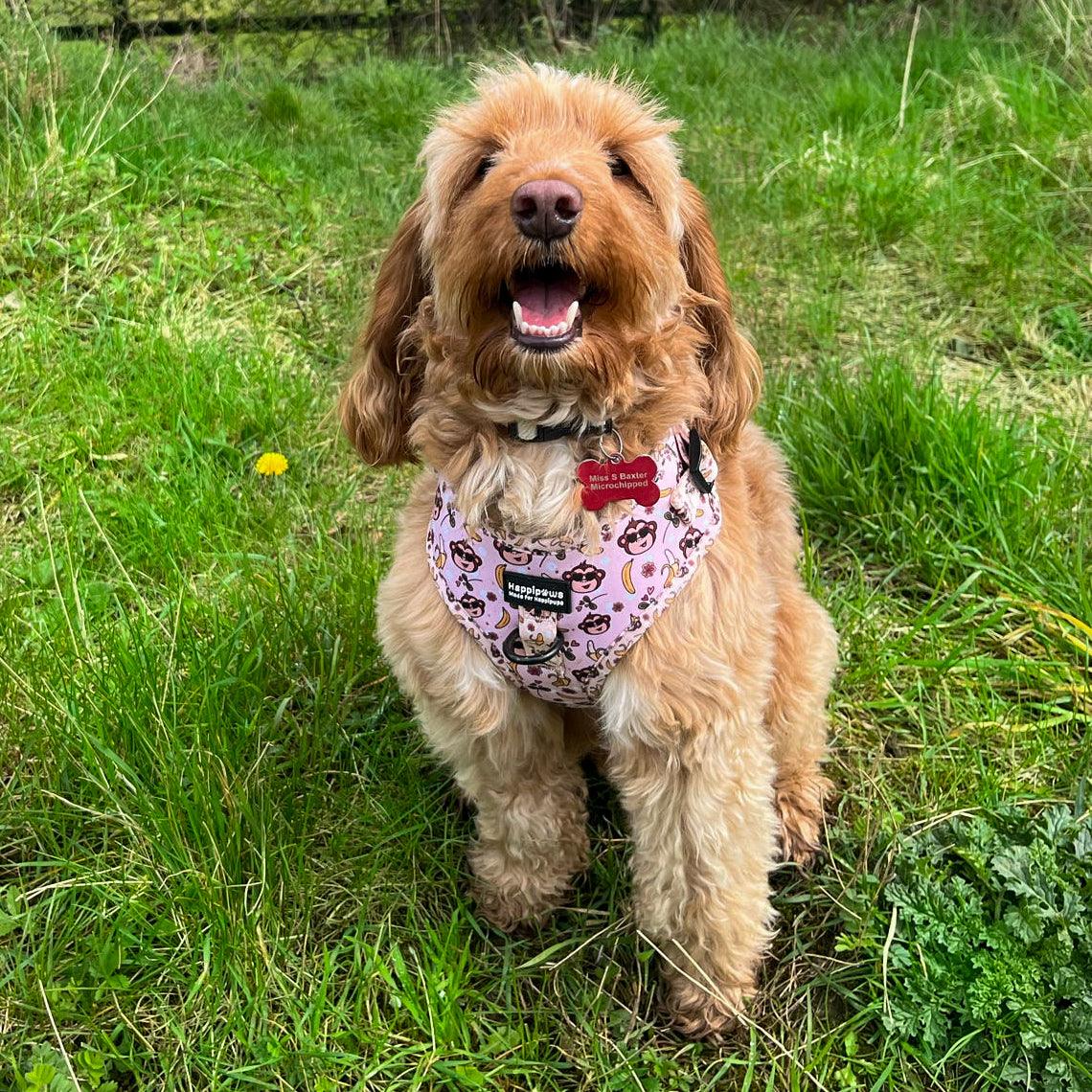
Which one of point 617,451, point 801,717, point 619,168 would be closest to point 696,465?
point 617,451

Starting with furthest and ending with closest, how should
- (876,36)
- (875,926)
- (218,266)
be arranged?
(876,36), (218,266), (875,926)

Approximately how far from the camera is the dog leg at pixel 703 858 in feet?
6.92

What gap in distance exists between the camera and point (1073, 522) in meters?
3.15

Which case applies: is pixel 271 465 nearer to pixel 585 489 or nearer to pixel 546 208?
pixel 585 489

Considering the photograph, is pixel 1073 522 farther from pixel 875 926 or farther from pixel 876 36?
pixel 876 36

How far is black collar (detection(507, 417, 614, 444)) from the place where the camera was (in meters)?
1.97

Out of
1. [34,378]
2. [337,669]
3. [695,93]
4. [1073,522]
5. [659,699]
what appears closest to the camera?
[659,699]

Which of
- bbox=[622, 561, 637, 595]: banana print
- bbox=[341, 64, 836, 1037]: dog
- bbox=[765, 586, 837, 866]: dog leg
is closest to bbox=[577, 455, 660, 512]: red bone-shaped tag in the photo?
bbox=[341, 64, 836, 1037]: dog

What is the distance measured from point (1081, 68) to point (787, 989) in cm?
576

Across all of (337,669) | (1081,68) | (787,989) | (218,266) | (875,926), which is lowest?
(787,989)

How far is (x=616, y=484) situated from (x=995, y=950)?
134 centimetres

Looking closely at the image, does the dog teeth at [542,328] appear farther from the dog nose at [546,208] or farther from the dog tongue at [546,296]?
the dog nose at [546,208]

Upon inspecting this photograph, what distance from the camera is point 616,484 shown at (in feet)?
6.41

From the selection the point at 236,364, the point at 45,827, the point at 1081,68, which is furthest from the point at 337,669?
the point at 1081,68
